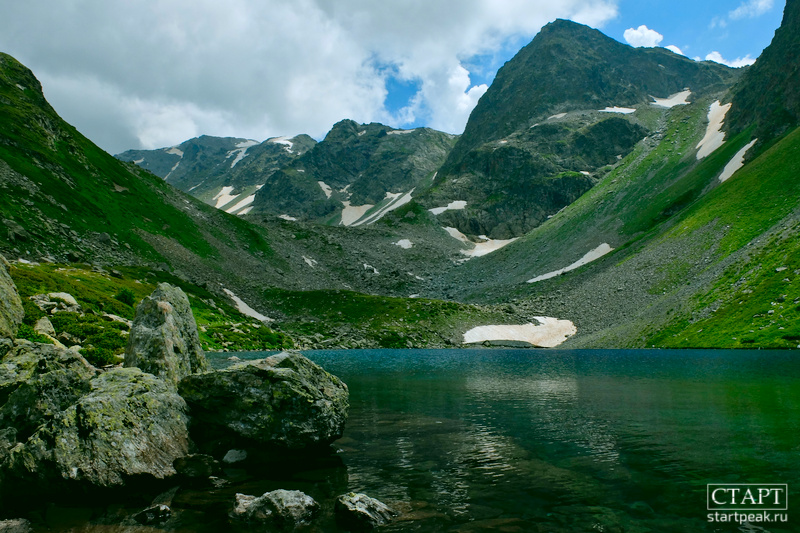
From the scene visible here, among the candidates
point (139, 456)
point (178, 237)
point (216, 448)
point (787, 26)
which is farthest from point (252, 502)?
point (787, 26)

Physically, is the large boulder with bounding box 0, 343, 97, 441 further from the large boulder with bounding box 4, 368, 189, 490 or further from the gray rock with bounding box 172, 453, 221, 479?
the gray rock with bounding box 172, 453, 221, 479

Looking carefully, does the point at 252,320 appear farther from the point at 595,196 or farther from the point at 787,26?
the point at 787,26

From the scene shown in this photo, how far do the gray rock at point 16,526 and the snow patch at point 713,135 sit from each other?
18956 centimetres

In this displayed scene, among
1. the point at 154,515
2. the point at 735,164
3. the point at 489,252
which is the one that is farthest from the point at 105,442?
the point at 489,252

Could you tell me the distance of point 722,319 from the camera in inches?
2714

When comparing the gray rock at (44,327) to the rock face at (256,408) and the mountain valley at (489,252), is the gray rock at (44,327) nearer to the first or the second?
the mountain valley at (489,252)

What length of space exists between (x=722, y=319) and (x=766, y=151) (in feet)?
249

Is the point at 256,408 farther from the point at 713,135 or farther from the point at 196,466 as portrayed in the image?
the point at 713,135

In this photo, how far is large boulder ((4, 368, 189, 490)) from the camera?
12469 mm

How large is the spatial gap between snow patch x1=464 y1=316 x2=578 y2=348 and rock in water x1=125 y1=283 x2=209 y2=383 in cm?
8297

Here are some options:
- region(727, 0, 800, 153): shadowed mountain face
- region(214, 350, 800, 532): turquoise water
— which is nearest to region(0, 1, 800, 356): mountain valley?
region(727, 0, 800, 153): shadowed mountain face

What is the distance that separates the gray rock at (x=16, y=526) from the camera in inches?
425

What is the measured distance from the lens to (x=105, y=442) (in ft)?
43.3

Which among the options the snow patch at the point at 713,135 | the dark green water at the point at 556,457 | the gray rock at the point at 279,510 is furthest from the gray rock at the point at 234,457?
the snow patch at the point at 713,135
